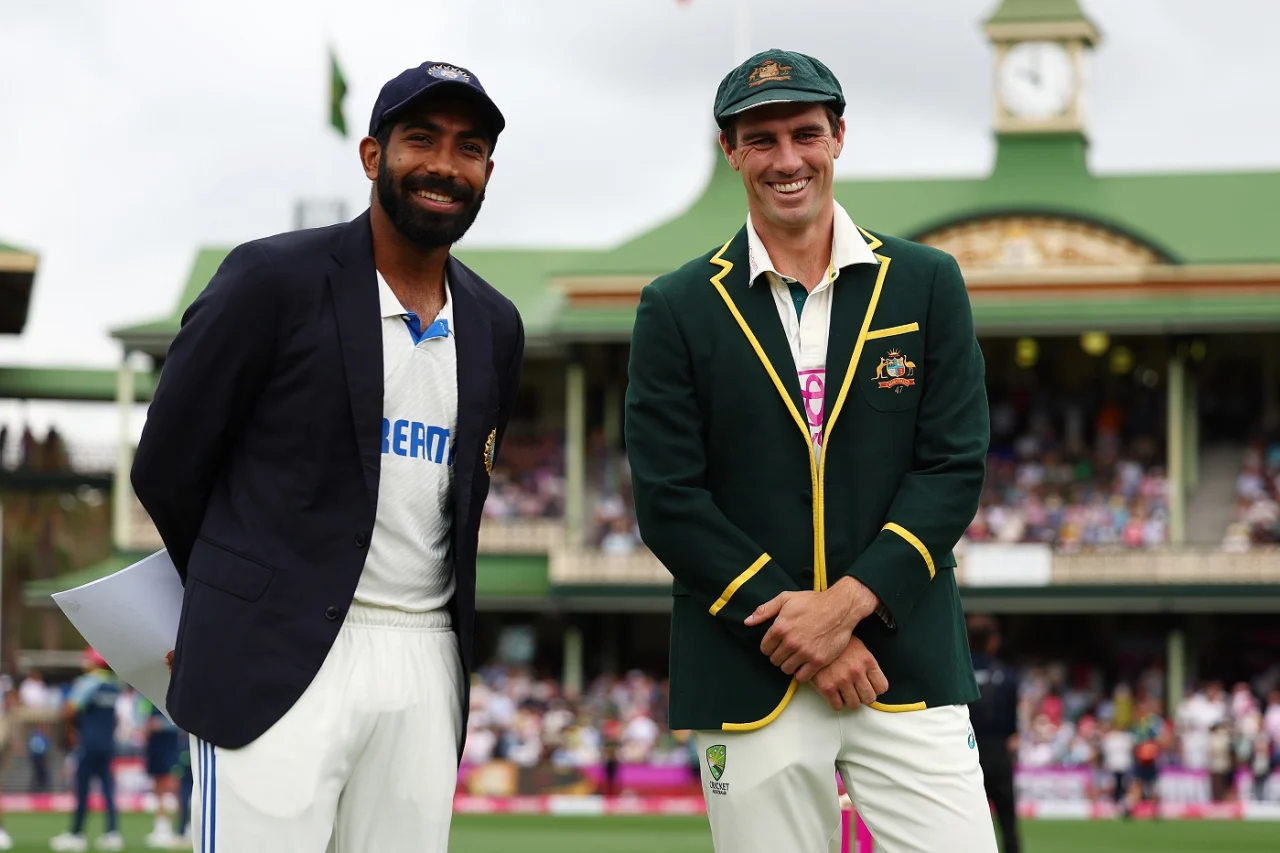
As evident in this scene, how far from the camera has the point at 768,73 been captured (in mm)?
5039

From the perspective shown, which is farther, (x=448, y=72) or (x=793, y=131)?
(x=793, y=131)

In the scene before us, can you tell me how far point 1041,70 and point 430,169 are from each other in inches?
1481

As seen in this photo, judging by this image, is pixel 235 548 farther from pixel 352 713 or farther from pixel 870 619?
pixel 870 619

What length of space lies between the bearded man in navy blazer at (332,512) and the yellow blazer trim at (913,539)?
1033 mm

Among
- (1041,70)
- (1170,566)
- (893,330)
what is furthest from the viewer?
(1041,70)

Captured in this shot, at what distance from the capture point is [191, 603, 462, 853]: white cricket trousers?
4645 mm

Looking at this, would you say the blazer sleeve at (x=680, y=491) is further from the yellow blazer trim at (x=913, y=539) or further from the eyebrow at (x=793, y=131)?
the eyebrow at (x=793, y=131)

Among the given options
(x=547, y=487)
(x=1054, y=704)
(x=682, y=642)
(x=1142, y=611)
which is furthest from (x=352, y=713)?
→ (x=547, y=487)

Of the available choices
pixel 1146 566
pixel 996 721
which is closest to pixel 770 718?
pixel 996 721

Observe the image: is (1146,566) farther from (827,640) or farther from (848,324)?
(827,640)

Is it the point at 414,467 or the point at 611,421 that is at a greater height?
the point at 611,421

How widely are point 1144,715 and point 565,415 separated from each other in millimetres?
16266

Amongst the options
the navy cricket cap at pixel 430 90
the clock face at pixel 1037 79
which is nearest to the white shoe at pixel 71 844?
the navy cricket cap at pixel 430 90

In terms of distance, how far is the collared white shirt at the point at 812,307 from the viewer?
16.6ft
